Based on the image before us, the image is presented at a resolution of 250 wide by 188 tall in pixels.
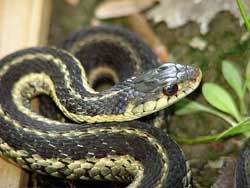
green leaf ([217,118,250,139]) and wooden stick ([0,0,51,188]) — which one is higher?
wooden stick ([0,0,51,188])

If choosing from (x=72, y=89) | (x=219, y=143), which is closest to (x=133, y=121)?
(x=72, y=89)

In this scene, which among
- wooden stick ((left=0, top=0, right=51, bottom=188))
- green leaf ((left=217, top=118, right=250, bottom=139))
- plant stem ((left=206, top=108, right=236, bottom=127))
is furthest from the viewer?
wooden stick ((left=0, top=0, right=51, bottom=188))

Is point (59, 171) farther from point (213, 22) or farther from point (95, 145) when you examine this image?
point (213, 22)

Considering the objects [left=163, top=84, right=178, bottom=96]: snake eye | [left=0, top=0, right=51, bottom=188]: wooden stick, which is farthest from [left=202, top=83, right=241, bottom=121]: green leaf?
[left=0, top=0, right=51, bottom=188]: wooden stick

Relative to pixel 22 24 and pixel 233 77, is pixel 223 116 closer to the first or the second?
pixel 233 77

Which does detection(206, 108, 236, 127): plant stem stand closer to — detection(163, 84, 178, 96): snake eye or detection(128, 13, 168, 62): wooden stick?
detection(163, 84, 178, 96): snake eye

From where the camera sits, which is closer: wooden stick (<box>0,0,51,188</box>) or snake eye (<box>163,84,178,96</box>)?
snake eye (<box>163,84,178,96</box>)

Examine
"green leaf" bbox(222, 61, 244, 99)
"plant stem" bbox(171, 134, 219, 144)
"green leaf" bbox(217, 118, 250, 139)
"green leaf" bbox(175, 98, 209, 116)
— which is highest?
"green leaf" bbox(222, 61, 244, 99)
